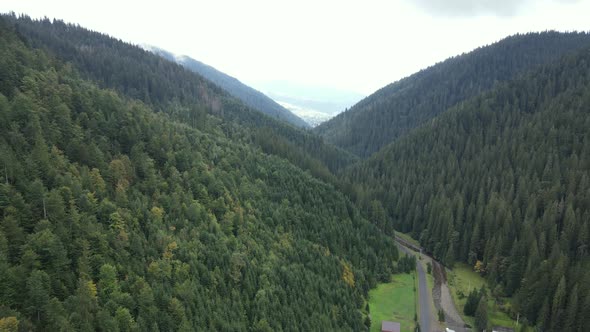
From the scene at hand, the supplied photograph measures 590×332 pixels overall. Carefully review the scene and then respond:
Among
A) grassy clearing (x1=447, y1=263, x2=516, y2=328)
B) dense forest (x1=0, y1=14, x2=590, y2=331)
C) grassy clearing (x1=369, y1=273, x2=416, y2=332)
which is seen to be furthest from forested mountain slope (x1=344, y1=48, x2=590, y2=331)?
grassy clearing (x1=369, y1=273, x2=416, y2=332)

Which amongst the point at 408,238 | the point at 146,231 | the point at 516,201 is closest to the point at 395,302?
the point at 408,238

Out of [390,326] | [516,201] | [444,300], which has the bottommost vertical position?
[390,326]

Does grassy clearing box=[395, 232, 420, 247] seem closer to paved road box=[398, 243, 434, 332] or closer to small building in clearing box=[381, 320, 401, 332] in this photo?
paved road box=[398, 243, 434, 332]

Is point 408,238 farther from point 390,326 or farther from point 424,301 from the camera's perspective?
point 390,326

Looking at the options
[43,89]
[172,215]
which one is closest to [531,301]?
[172,215]

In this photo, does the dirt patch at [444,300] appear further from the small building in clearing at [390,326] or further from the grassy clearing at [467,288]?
the small building in clearing at [390,326]

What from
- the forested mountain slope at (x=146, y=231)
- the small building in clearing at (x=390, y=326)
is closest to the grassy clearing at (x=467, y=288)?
the forested mountain slope at (x=146, y=231)

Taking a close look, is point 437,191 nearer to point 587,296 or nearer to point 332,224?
point 332,224
